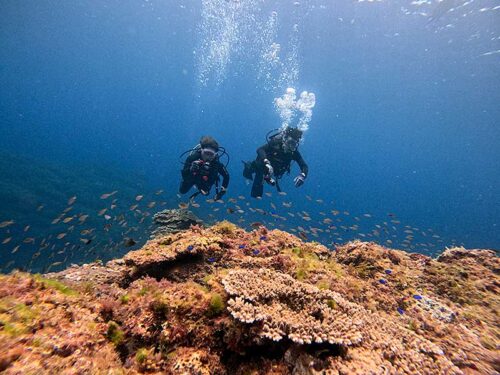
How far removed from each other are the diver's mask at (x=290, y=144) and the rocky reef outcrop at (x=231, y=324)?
819 cm

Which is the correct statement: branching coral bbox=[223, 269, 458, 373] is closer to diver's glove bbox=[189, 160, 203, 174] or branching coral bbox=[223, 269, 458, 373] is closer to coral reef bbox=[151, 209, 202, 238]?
A: coral reef bbox=[151, 209, 202, 238]

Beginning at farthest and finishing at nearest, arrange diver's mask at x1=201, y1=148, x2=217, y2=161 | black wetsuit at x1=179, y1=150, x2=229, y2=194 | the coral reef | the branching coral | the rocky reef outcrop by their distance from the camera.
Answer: black wetsuit at x1=179, y1=150, x2=229, y2=194
diver's mask at x1=201, y1=148, x2=217, y2=161
the coral reef
the branching coral
the rocky reef outcrop

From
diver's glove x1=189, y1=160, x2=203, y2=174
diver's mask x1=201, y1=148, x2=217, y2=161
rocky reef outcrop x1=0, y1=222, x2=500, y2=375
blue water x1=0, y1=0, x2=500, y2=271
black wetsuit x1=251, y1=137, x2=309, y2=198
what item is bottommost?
rocky reef outcrop x1=0, y1=222, x2=500, y2=375

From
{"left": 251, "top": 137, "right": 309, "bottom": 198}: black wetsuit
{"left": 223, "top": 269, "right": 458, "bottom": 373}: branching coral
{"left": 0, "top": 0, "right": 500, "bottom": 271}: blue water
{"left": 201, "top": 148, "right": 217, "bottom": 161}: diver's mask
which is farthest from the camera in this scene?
{"left": 0, "top": 0, "right": 500, "bottom": 271}: blue water

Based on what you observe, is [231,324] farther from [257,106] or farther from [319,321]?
[257,106]

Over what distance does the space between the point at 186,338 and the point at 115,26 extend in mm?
126893

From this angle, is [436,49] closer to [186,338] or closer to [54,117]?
[186,338]

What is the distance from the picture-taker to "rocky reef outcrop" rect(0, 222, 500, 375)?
2404 mm

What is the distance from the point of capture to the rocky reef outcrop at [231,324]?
94.7 inches

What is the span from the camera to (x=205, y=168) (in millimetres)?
11133

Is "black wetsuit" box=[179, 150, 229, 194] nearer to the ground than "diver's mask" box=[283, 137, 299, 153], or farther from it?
nearer to the ground

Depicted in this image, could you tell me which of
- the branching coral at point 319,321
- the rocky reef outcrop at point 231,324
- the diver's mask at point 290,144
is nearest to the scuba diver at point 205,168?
the diver's mask at point 290,144

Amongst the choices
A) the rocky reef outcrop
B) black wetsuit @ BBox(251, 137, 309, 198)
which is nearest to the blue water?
black wetsuit @ BBox(251, 137, 309, 198)

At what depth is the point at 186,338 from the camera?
9.36 ft
